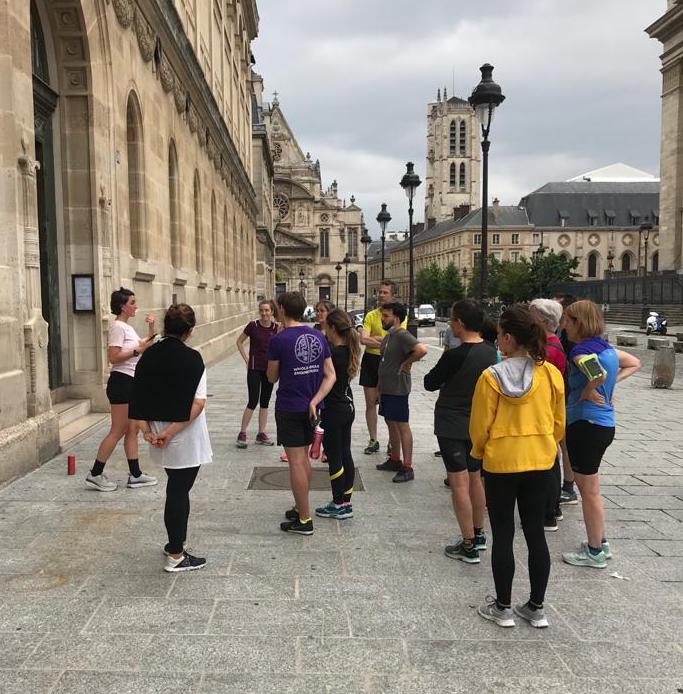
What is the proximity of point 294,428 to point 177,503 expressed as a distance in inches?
43.5

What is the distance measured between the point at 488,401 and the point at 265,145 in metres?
48.6

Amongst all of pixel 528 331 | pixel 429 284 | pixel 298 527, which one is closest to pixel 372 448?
pixel 298 527

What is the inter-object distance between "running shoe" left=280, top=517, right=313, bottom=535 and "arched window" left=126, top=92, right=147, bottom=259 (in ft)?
27.4

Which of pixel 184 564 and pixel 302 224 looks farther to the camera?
pixel 302 224

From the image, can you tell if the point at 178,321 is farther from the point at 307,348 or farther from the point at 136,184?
the point at 136,184

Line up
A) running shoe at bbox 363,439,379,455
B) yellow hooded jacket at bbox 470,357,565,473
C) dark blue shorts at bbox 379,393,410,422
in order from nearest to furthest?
1. yellow hooded jacket at bbox 470,357,565,473
2. dark blue shorts at bbox 379,393,410,422
3. running shoe at bbox 363,439,379,455

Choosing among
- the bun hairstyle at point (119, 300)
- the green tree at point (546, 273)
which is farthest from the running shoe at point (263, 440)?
the green tree at point (546, 273)

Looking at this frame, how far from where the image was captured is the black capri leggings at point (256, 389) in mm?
8586

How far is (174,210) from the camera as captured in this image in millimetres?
16016

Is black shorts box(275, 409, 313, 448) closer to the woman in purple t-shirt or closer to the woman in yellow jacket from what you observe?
the woman in yellow jacket

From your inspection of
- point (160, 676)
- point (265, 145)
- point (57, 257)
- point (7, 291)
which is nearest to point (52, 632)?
point (160, 676)

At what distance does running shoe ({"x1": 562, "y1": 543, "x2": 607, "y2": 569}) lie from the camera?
4727 millimetres

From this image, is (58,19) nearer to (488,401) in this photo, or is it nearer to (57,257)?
(57,257)

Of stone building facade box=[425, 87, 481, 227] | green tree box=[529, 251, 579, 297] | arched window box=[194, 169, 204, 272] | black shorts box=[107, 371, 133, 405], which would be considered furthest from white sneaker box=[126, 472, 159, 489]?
stone building facade box=[425, 87, 481, 227]
